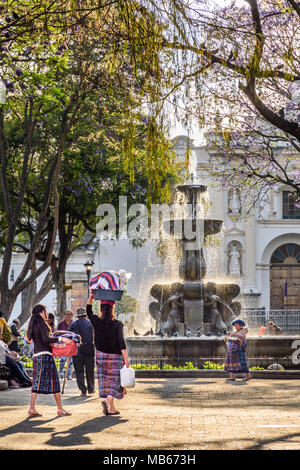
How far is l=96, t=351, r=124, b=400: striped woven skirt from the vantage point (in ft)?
33.2

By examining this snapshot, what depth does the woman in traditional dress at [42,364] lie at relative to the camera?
1052 cm

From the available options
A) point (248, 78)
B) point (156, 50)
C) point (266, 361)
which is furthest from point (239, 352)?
point (156, 50)

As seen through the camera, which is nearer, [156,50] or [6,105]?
[156,50]

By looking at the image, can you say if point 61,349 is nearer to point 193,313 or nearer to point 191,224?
point 193,313

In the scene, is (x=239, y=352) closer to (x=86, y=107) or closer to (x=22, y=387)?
(x=22, y=387)

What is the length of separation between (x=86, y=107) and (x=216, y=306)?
621 cm

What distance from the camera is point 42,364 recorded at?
10602 mm

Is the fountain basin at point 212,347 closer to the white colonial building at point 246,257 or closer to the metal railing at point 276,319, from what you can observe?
the metal railing at point 276,319

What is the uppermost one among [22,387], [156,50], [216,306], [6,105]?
[6,105]

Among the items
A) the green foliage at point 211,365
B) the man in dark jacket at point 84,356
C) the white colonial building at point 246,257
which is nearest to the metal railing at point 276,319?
the white colonial building at point 246,257

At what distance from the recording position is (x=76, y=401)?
12.8m

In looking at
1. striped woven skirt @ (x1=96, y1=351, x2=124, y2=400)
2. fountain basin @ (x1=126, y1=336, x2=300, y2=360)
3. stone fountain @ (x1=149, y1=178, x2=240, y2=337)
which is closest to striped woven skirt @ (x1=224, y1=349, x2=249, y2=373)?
fountain basin @ (x1=126, y1=336, x2=300, y2=360)
